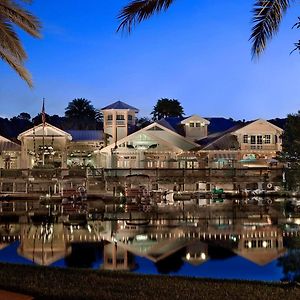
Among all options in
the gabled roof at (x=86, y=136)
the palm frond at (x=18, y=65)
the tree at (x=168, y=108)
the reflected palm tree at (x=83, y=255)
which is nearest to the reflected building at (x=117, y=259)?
the reflected palm tree at (x=83, y=255)

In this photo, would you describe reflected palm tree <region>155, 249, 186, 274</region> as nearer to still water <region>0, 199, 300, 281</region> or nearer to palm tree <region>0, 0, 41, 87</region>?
still water <region>0, 199, 300, 281</region>

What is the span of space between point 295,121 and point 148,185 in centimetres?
1890

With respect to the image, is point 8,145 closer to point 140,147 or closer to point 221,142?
point 140,147

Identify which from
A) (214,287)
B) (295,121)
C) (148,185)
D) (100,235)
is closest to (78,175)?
(148,185)

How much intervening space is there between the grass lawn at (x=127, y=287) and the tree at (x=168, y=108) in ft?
310

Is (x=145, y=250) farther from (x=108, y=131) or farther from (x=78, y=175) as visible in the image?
(x=108, y=131)

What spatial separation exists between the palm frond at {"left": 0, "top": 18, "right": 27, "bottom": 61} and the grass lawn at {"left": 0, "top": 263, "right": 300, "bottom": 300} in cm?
681

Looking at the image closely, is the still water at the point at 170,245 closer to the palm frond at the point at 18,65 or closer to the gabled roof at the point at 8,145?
the palm frond at the point at 18,65

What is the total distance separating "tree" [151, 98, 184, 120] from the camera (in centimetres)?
10656

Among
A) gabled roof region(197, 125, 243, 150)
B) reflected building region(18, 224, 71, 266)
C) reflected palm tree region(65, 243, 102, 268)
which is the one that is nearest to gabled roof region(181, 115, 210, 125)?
gabled roof region(197, 125, 243, 150)

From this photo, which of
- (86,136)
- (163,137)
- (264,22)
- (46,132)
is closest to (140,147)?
(163,137)

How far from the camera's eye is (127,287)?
10.7 m

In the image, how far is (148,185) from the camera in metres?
54.5

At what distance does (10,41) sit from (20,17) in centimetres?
77
